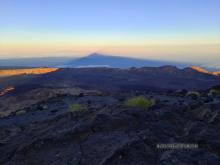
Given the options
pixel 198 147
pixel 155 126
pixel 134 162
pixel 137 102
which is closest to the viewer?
pixel 134 162

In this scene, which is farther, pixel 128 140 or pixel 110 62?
pixel 110 62

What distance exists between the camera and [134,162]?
6969mm

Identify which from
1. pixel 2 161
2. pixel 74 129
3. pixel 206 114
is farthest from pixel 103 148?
pixel 206 114

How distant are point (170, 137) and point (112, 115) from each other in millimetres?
2103

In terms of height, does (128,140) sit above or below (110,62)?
above

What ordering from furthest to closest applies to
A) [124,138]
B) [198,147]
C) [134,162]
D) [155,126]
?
[155,126]
[124,138]
[198,147]
[134,162]

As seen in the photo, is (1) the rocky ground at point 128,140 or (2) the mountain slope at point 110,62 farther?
(2) the mountain slope at point 110,62

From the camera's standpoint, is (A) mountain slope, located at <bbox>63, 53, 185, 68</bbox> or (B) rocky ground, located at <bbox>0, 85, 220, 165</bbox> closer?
(B) rocky ground, located at <bbox>0, 85, 220, 165</bbox>

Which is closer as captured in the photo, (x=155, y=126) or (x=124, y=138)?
(x=124, y=138)

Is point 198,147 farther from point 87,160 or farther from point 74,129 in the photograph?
point 74,129

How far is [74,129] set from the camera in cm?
916

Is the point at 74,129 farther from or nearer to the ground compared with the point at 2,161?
farther from the ground

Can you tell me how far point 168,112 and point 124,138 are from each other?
8.37 ft

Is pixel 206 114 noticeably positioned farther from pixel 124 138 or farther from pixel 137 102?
pixel 124 138
